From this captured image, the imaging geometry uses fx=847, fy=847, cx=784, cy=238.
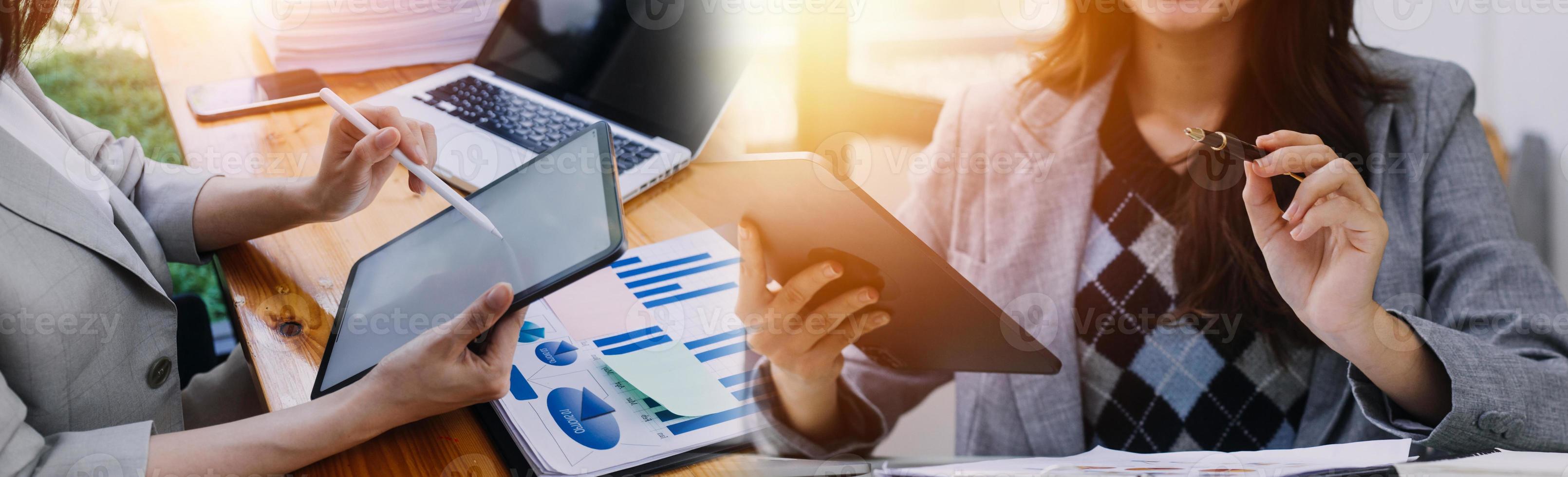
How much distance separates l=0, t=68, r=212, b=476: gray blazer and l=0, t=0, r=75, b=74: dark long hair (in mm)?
56

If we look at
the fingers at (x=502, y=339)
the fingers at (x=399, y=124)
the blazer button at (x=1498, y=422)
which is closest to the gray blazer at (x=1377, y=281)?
the blazer button at (x=1498, y=422)

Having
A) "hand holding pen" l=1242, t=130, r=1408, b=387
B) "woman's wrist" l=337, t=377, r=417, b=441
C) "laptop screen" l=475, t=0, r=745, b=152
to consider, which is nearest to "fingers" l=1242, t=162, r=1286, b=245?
"hand holding pen" l=1242, t=130, r=1408, b=387

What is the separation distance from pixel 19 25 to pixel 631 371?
0.50 meters

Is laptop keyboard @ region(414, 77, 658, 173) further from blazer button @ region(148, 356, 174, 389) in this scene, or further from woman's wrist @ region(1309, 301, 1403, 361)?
woman's wrist @ region(1309, 301, 1403, 361)

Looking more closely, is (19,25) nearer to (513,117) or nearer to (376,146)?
(376,146)

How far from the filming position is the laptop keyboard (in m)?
0.86

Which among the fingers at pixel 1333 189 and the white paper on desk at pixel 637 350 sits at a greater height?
the fingers at pixel 1333 189

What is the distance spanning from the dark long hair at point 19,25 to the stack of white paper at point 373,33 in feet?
1.69

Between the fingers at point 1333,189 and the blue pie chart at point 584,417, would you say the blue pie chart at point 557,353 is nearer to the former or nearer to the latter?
the blue pie chart at point 584,417

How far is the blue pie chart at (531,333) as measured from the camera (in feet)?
2.03

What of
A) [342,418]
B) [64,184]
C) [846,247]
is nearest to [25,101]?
[64,184]

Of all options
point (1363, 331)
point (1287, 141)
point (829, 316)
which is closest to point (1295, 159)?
point (1287, 141)

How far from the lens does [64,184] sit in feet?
1.94

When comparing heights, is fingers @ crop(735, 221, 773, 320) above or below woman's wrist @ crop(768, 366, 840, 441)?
above
